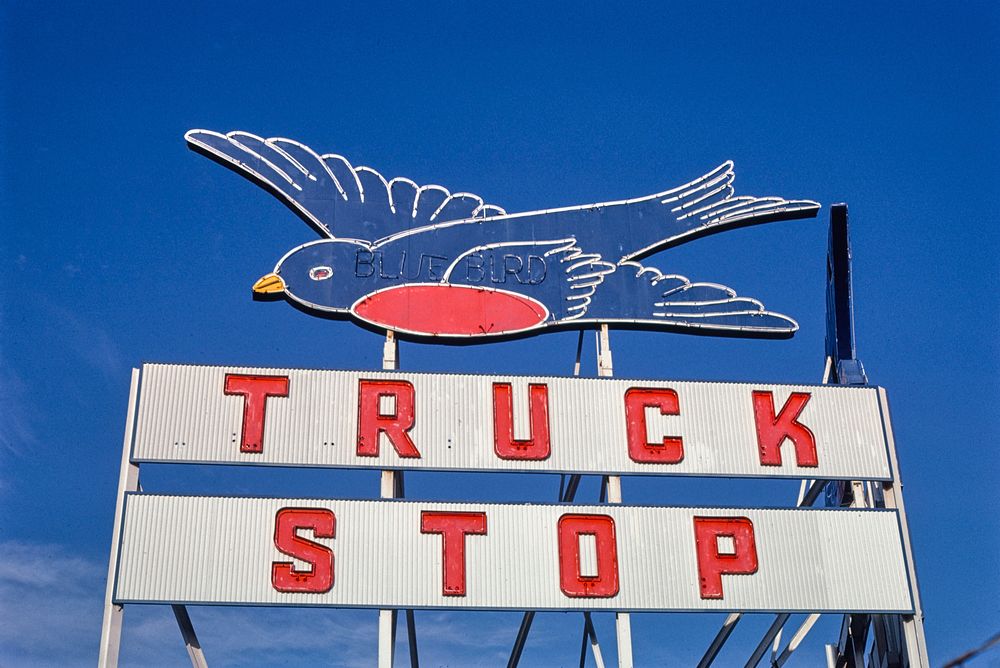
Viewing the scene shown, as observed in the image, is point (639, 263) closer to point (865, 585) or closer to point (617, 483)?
point (617, 483)

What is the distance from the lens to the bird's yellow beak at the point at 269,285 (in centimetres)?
1814

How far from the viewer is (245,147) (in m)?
19.0

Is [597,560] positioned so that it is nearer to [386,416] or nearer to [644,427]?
[644,427]

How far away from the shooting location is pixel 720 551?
16.8 metres

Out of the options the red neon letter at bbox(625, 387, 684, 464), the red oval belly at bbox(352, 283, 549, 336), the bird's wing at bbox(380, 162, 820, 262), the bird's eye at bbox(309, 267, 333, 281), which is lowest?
the red neon letter at bbox(625, 387, 684, 464)

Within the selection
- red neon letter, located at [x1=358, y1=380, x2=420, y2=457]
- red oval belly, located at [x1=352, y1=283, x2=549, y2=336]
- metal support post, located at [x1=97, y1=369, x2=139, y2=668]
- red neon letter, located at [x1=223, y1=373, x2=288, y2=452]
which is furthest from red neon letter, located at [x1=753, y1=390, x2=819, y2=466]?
metal support post, located at [x1=97, y1=369, x2=139, y2=668]

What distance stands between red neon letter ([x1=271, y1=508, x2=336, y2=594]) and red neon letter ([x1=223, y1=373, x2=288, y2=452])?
4.05ft

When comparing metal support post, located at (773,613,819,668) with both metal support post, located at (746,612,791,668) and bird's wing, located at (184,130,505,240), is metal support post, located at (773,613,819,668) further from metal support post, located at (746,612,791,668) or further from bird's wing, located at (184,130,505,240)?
bird's wing, located at (184,130,505,240)

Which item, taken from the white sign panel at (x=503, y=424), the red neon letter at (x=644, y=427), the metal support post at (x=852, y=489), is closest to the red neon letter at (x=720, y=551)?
the white sign panel at (x=503, y=424)

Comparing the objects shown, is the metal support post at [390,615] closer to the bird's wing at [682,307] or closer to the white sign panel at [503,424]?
the white sign panel at [503,424]

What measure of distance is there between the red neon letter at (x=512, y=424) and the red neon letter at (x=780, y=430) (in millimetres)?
3448

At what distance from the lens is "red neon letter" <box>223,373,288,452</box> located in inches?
663

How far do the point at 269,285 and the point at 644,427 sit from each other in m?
6.49

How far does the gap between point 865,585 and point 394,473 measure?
7.33m
